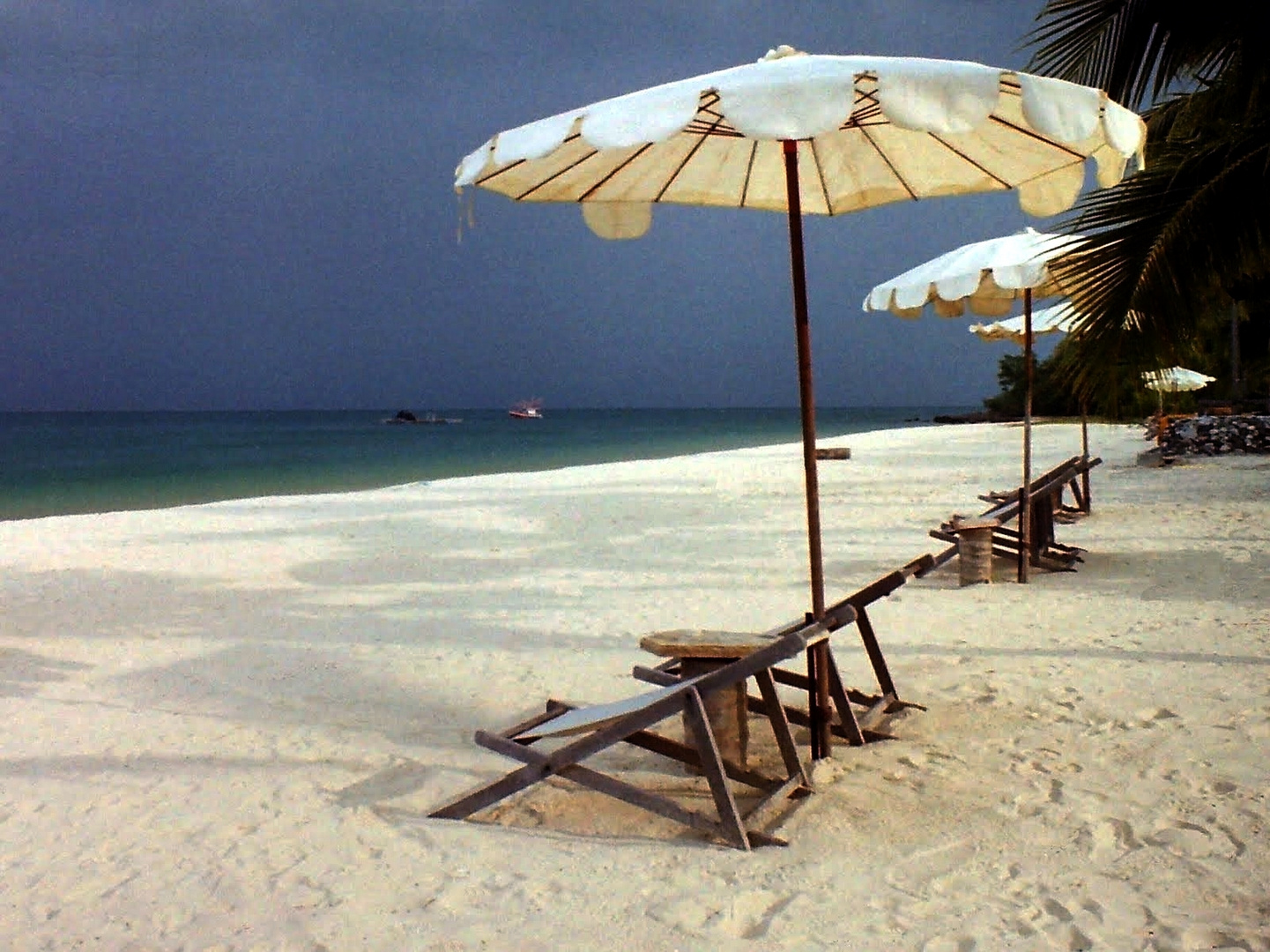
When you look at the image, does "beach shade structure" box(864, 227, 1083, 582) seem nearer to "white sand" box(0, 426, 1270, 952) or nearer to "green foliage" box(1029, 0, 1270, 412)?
"green foliage" box(1029, 0, 1270, 412)

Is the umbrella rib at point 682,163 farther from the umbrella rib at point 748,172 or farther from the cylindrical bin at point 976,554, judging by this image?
the cylindrical bin at point 976,554

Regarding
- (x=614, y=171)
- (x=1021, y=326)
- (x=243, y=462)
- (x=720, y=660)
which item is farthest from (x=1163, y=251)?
(x=243, y=462)

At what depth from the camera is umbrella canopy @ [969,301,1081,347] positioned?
10039 millimetres

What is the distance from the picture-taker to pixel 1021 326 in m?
10.8

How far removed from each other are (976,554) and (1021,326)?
14.7ft

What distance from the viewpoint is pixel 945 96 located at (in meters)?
2.62

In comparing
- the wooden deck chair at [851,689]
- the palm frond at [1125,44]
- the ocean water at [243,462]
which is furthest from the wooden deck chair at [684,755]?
the ocean water at [243,462]

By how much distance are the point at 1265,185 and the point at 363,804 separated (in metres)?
5.25

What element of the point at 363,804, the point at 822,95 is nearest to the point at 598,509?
the point at 363,804

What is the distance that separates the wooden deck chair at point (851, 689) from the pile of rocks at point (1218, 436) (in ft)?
51.1

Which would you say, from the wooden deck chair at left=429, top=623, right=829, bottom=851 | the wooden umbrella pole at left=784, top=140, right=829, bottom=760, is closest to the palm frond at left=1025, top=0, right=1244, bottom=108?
the wooden umbrella pole at left=784, top=140, right=829, bottom=760

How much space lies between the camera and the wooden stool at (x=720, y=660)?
336 cm

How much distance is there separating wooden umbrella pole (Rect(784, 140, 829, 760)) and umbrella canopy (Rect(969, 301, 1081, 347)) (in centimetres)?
704

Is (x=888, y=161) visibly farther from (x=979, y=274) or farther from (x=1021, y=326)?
(x=1021, y=326)
